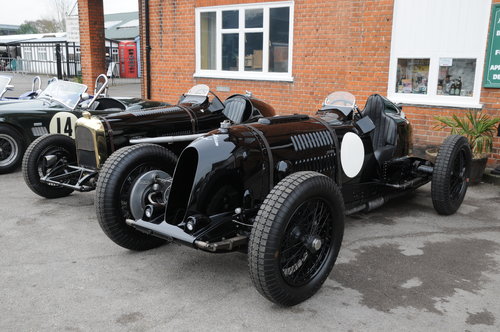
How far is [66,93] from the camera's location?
780 cm

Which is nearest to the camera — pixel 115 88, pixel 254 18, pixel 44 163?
pixel 44 163

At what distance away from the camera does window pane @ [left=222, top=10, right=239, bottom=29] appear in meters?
10.5

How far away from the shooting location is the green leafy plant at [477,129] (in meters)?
6.91

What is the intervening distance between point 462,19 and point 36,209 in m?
6.84

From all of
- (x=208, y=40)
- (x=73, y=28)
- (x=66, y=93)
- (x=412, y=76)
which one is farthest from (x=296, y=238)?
(x=73, y=28)

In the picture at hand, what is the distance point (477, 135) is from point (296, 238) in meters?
4.81

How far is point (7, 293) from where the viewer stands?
3.57 meters

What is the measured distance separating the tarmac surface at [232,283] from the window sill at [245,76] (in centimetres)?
501

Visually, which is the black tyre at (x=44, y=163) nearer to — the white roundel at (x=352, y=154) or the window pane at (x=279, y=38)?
the white roundel at (x=352, y=154)

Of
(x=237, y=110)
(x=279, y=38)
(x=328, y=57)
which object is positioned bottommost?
(x=237, y=110)

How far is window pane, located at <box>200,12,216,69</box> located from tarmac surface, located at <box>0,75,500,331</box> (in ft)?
22.1

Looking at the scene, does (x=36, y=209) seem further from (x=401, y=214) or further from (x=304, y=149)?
(x=401, y=214)

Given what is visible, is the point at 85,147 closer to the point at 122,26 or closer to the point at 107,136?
the point at 107,136

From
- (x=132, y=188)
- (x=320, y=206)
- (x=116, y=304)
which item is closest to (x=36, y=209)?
(x=132, y=188)
